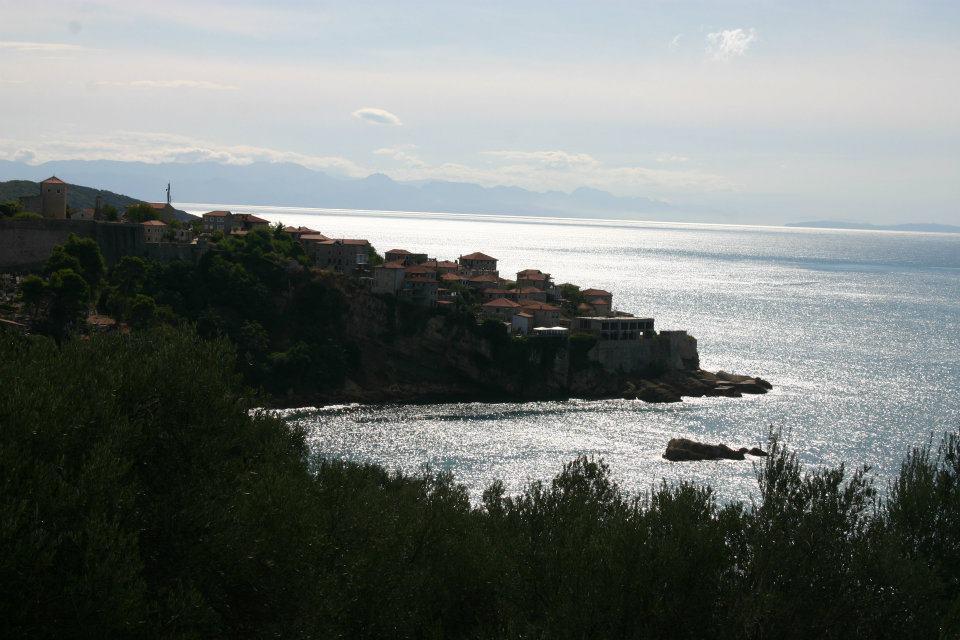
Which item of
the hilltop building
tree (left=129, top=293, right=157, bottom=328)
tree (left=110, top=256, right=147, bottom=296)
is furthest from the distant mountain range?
tree (left=129, top=293, right=157, bottom=328)

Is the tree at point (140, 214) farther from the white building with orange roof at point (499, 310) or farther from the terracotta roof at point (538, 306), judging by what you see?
the terracotta roof at point (538, 306)

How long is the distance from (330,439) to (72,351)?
27.0 m

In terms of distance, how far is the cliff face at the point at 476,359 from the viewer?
5641 cm

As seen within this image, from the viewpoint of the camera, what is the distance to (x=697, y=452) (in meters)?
41.9

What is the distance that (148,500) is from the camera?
1289 centimetres

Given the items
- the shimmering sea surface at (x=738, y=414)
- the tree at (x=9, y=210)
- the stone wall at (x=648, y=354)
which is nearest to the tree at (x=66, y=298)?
the shimmering sea surface at (x=738, y=414)

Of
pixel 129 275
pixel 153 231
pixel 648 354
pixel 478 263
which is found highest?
pixel 153 231

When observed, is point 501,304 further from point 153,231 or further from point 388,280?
point 153,231

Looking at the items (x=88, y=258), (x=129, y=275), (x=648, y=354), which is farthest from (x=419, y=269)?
(x=88, y=258)

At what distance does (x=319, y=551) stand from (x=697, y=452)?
3010 cm

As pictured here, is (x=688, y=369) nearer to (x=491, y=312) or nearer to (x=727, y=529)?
(x=491, y=312)

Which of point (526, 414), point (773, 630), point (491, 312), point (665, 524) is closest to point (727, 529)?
point (665, 524)

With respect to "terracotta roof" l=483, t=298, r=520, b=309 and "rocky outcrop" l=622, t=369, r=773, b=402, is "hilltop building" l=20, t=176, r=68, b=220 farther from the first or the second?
"rocky outcrop" l=622, t=369, r=773, b=402

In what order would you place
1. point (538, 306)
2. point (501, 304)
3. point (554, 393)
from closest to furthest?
point (554, 393) → point (501, 304) → point (538, 306)
